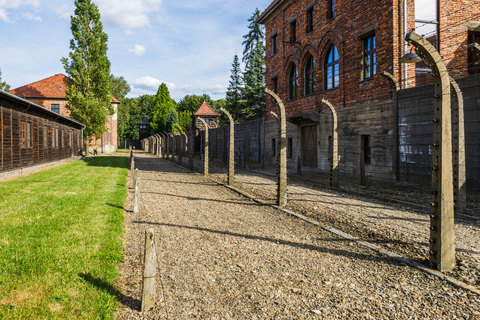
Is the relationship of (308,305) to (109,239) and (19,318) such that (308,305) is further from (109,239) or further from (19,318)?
(109,239)

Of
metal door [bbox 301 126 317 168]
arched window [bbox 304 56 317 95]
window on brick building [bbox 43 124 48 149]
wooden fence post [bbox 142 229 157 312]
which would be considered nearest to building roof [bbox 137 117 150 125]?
window on brick building [bbox 43 124 48 149]

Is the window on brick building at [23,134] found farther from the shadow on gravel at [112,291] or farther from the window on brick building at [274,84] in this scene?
the window on brick building at [274,84]

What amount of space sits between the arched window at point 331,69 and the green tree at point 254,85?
2423 centimetres

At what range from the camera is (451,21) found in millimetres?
14180

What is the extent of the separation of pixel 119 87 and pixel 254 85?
132ft

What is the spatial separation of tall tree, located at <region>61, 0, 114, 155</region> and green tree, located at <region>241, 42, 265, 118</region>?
694 inches

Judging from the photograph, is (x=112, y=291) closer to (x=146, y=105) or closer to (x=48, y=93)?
(x=48, y=93)

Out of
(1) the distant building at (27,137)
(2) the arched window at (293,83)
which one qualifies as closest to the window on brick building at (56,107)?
(1) the distant building at (27,137)

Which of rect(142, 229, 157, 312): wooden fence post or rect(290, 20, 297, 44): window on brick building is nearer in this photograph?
rect(142, 229, 157, 312): wooden fence post

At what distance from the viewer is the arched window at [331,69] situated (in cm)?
1809

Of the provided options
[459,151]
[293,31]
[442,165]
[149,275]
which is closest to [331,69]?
[293,31]

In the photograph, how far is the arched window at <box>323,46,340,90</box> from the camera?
1809cm

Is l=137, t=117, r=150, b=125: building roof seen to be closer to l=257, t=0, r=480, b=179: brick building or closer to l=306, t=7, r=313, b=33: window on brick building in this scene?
l=257, t=0, r=480, b=179: brick building

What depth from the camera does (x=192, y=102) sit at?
96.9 metres
